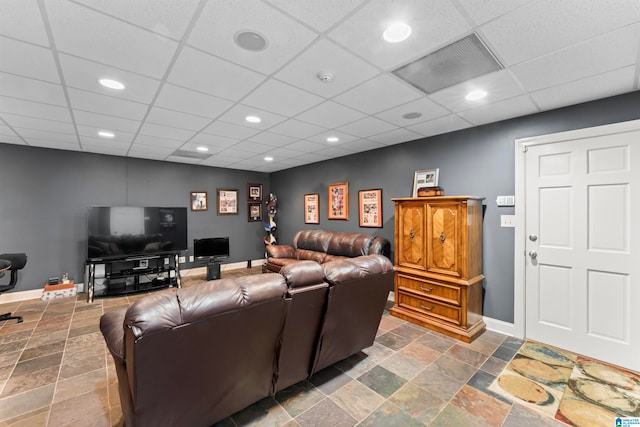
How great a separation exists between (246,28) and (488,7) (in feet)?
4.53

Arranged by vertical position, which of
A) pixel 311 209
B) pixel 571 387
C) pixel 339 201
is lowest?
pixel 571 387

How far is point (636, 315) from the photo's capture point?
251 centimetres

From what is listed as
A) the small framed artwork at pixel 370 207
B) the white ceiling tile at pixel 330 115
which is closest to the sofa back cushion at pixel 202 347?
the white ceiling tile at pixel 330 115

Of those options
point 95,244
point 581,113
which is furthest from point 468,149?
point 95,244

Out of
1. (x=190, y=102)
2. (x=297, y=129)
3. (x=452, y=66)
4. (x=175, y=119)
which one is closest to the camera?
(x=452, y=66)

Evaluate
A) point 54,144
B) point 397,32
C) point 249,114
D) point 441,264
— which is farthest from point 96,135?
point 441,264

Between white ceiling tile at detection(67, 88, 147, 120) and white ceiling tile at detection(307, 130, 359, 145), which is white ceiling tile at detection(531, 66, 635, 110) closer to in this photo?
white ceiling tile at detection(307, 130, 359, 145)

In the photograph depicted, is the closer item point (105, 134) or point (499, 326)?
point (499, 326)

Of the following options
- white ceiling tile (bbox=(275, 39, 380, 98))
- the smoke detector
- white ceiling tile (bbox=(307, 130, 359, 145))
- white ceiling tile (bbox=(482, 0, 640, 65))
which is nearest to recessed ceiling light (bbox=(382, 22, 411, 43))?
white ceiling tile (bbox=(275, 39, 380, 98))

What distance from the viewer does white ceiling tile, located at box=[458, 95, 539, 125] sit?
2.76m

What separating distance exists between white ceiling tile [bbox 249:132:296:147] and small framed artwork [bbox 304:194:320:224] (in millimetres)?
1956

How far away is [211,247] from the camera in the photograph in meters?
6.09

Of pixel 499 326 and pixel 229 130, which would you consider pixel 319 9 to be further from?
pixel 499 326

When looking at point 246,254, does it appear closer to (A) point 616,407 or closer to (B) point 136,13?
(B) point 136,13
